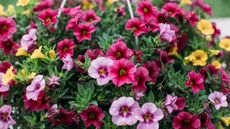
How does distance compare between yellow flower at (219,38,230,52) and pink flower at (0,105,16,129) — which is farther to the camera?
yellow flower at (219,38,230,52)

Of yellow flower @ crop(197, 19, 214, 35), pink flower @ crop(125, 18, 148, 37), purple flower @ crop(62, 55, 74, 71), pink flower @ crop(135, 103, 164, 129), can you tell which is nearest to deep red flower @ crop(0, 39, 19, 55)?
purple flower @ crop(62, 55, 74, 71)

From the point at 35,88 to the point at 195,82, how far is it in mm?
460

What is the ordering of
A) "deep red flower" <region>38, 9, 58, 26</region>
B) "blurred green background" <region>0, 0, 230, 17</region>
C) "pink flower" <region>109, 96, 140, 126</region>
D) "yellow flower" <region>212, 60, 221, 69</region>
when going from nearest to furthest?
"pink flower" <region>109, 96, 140, 126</region> < "deep red flower" <region>38, 9, 58, 26</region> < "yellow flower" <region>212, 60, 221, 69</region> < "blurred green background" <region>0, 0, 230, 17</region>

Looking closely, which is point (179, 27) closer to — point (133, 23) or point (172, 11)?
point (172, 11)

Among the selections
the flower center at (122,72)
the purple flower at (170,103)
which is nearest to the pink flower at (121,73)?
the flower center at (122,72)

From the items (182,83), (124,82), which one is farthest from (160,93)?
(124,82)

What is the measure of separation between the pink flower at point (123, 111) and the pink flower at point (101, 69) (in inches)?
2.7

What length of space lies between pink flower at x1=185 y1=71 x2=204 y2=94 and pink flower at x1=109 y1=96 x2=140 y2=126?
202 mm

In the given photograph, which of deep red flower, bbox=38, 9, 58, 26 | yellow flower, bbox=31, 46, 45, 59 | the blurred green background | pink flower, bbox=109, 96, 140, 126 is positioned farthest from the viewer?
the blurred green background

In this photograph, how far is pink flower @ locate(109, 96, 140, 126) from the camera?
1.39m

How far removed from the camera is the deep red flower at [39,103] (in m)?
1.44

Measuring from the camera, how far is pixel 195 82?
1525mm

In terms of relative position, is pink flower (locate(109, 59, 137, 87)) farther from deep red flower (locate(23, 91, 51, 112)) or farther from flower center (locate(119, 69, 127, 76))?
deep red flower (locate(23, 91, 51, 112))

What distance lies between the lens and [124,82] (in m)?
1.39
